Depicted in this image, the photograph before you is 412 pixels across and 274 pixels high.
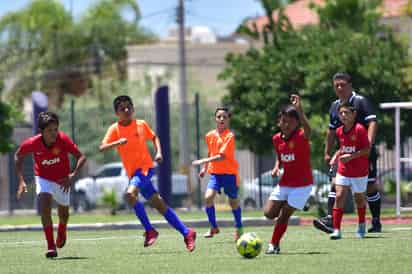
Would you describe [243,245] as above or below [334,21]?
below

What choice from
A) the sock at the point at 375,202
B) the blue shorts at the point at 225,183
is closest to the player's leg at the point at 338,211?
the sock at the point at 375,202

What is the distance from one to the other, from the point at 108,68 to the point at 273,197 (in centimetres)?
6215

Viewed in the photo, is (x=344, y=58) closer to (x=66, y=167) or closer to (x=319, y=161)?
(x=319, y=161)

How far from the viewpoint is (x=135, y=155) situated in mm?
15344

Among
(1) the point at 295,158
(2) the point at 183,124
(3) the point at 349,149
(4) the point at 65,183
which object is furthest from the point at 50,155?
(2) the point at 183,124

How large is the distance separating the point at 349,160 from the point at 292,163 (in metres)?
1.67

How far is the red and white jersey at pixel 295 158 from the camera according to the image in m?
14.0

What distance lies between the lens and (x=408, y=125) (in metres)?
29.4

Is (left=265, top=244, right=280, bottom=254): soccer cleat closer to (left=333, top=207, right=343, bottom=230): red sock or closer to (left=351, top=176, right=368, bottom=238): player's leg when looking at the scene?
(left=333, top=207, right=343, bottom=230): red sock

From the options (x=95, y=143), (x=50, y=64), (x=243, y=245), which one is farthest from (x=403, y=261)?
(x=50, y=64)

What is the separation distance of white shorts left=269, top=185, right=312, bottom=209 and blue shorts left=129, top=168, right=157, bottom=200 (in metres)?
1.81

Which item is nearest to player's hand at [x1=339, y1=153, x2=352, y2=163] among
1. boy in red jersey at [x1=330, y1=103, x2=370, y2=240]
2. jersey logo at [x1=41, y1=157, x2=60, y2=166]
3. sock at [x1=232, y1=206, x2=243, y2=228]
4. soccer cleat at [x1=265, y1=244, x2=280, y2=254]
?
boy in red jersey at [x1=330, y1=103, x2=370, y2=240]

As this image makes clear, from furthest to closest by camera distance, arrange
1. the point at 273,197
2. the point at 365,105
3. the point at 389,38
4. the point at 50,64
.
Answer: the point at 50,64, the point at 389,38, the point at 365,105, the point at 273,197

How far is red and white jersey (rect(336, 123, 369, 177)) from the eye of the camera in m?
15.5
